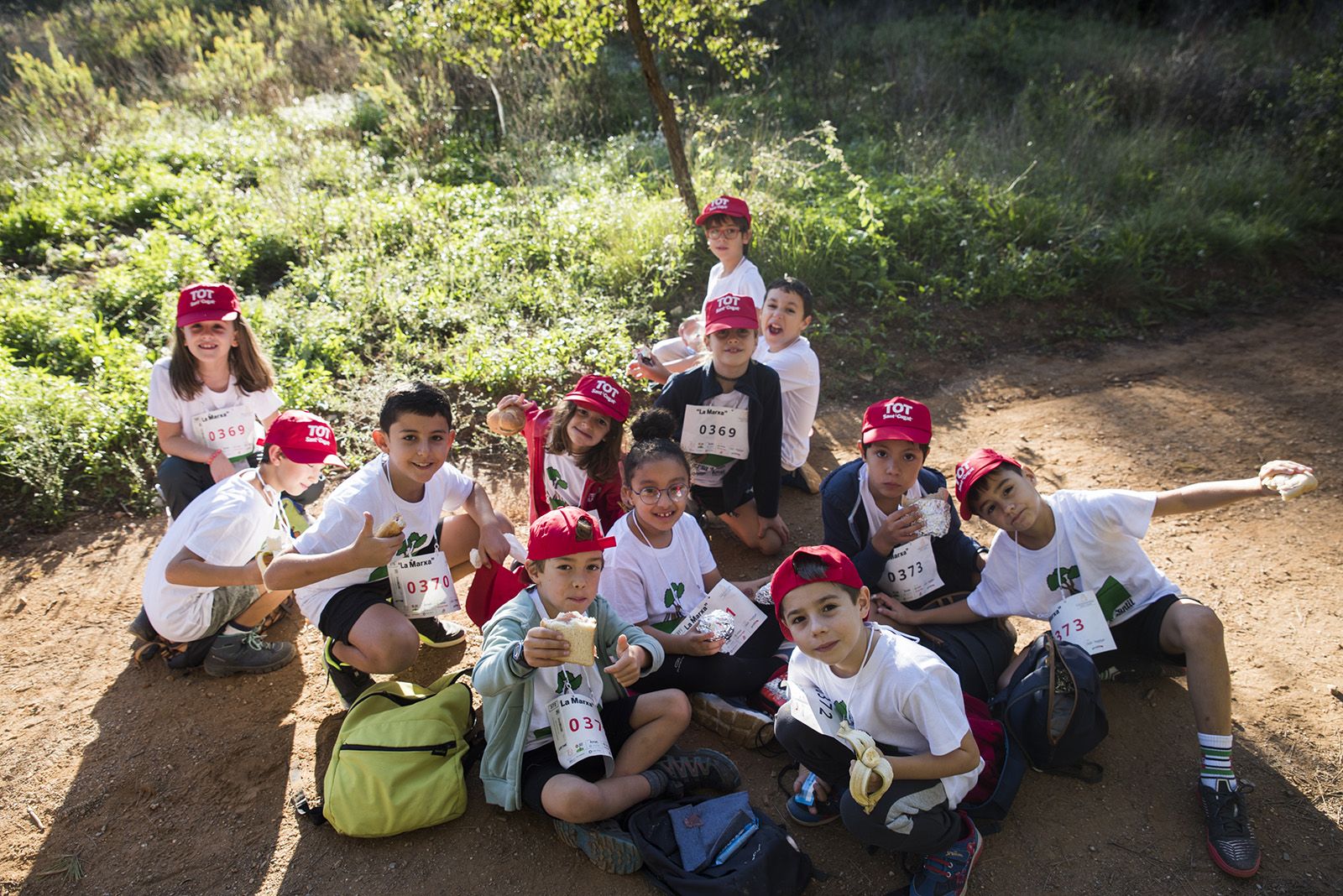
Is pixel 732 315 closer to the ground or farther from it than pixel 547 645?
farther from it

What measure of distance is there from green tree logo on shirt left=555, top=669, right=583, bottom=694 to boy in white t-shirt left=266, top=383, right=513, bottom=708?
0.92 m

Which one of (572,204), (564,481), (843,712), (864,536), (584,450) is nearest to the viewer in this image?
(843,712)

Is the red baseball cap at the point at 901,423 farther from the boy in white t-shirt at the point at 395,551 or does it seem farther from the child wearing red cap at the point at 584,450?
the boy in white t-shirt at the point at 395,551

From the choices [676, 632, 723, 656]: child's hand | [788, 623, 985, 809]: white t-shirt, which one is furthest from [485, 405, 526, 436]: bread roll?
[788, 623, 985, 809]: white t-shirt

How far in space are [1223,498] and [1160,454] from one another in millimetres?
2690

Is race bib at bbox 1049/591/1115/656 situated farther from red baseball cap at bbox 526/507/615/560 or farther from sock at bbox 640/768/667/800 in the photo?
red baseball cap at bbox 526/507/615/560

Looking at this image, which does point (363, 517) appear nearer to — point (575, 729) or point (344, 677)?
point (344, 677)

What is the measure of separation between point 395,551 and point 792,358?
2647 mm

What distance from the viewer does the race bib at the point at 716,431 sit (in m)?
4.70

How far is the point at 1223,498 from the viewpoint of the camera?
11.0 feet

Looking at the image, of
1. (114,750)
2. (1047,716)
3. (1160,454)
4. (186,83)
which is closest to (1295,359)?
(1160,454)

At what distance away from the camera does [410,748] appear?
3.28 metres

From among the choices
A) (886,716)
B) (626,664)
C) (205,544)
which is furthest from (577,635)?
(205,544)

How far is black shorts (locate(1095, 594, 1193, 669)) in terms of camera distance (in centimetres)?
346
